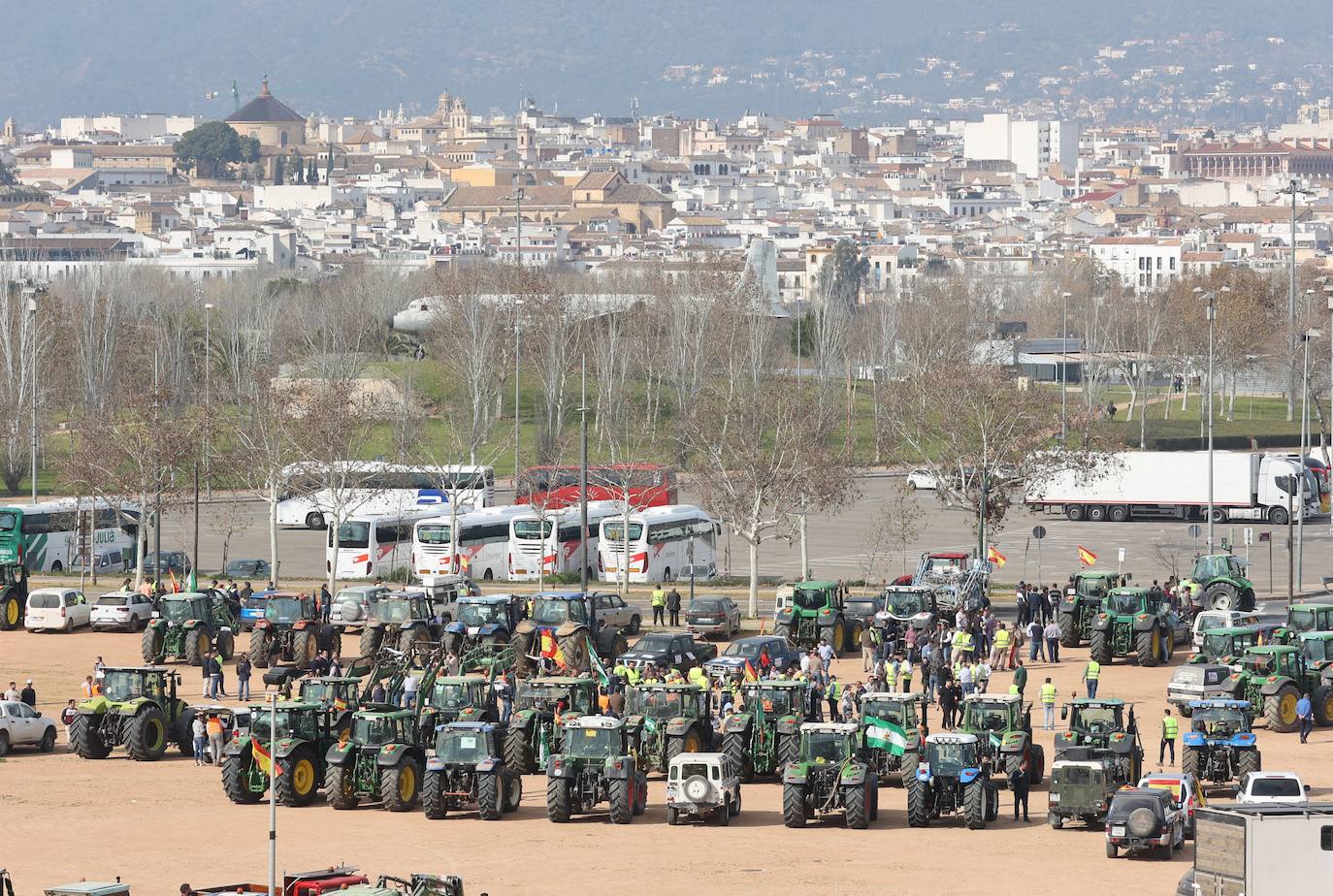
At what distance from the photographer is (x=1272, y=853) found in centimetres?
2378

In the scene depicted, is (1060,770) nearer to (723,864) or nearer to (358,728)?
(723,864)

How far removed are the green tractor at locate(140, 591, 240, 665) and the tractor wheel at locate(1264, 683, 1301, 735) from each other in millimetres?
18464

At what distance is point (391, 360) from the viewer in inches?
4262

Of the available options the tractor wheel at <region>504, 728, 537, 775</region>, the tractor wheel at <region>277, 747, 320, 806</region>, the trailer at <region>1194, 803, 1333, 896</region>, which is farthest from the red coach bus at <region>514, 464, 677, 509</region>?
the trailer at <region>1194, 803, 1333, 896</region>

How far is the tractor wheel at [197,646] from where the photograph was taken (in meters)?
44.3

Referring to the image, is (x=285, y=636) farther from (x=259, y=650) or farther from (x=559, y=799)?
(x=559, y=799)

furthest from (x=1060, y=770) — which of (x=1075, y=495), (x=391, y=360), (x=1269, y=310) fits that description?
(x=1269, y=310)

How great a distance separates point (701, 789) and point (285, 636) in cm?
1558

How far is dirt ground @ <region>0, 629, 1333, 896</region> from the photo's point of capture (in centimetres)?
2761

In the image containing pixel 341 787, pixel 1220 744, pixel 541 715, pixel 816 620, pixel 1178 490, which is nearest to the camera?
pixel 341 787

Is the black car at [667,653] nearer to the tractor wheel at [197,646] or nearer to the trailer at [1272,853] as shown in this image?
the tractor wheel at [197,646]

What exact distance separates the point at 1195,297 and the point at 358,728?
9300 cm

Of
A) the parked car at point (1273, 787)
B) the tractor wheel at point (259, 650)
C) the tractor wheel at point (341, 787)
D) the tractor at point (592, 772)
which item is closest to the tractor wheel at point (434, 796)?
the tractor wheel at point (341, 787)

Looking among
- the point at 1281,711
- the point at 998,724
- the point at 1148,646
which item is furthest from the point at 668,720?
the point at 1148,646
